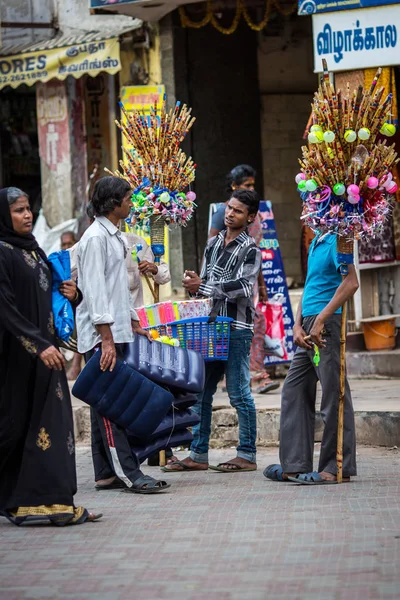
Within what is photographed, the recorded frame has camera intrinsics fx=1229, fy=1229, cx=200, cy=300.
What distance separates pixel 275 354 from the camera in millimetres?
12016

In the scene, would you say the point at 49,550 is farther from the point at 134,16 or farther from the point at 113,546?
the point at 134,16

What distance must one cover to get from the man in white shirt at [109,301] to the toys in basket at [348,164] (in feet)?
3.95

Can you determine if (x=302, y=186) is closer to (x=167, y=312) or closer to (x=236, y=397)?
(x=167, y=312)

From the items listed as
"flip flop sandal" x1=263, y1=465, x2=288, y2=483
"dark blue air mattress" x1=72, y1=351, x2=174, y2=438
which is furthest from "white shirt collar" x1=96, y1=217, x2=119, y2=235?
"flip flop sandal" x1=263, y1=465, x2=288, y2=483

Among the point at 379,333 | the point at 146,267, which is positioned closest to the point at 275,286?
the point at 379,333

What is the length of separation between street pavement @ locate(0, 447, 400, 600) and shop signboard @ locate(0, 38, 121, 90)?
717 cm

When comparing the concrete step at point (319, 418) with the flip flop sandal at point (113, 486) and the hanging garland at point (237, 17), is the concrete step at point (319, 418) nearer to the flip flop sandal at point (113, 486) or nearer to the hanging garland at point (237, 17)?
the flip flop sandal at point (113, 486)

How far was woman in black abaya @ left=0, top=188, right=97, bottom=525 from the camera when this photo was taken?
6.85 metres

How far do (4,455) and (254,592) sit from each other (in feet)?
7.33

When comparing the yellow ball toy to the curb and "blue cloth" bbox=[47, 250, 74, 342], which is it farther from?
the curb

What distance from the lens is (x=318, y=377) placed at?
786cm

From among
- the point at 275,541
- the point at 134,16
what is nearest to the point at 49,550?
the point at 275,541

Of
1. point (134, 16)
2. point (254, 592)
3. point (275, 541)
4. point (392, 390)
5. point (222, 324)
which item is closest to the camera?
point (254, 592)

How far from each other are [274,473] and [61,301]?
1.99m
